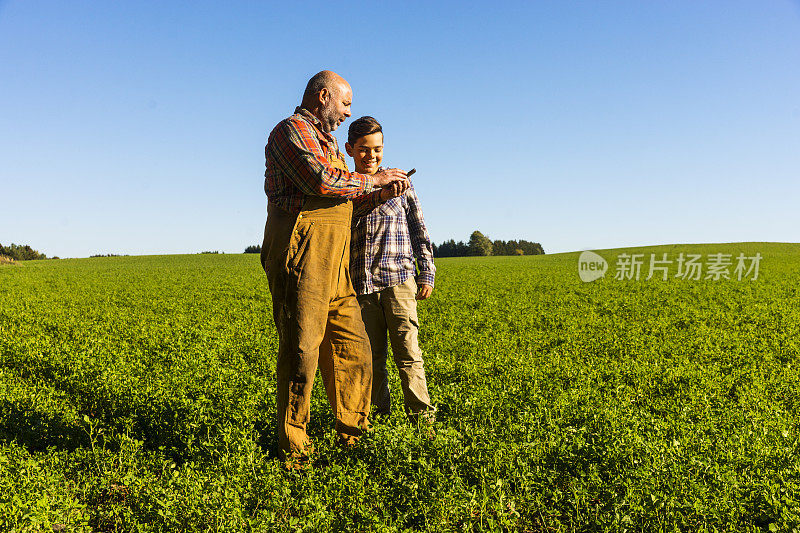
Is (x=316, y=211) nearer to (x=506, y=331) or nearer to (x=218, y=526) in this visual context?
(x=218, y=526)

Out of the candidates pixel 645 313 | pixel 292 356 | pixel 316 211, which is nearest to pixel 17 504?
pixel 292 356

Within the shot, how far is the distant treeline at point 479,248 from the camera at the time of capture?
8438 cm

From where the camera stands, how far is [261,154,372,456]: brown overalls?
3693 mm

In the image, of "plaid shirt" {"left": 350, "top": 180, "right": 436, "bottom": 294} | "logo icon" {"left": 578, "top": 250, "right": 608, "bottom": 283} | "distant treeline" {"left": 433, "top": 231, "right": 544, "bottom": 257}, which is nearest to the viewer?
"plaid shirt" {"left": 350, "top": 180, "right": 436, "bottom": 294}

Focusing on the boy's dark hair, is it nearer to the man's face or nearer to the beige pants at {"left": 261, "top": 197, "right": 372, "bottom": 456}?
the man's face

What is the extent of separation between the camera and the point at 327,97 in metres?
3.75

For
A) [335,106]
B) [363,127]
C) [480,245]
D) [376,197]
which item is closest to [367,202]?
[376,197]

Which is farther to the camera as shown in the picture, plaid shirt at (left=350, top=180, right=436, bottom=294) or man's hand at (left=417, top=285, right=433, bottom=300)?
man's hand at (left=417, top=285, right=433, bottom=300)

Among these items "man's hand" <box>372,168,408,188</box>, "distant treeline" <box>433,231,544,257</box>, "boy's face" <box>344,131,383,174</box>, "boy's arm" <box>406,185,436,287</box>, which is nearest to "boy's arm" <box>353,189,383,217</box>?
"man's hand" <box>372,168,408,188</box>

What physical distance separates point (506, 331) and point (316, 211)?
742 cm

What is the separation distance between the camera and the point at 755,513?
3.54 meters

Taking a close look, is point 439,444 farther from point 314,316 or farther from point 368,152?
point 368,152

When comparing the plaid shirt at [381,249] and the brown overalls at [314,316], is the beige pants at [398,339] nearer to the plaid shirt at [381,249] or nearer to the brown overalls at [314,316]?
the plaid shirt at [381,249]

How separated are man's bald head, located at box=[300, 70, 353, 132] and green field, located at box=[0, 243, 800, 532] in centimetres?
225
